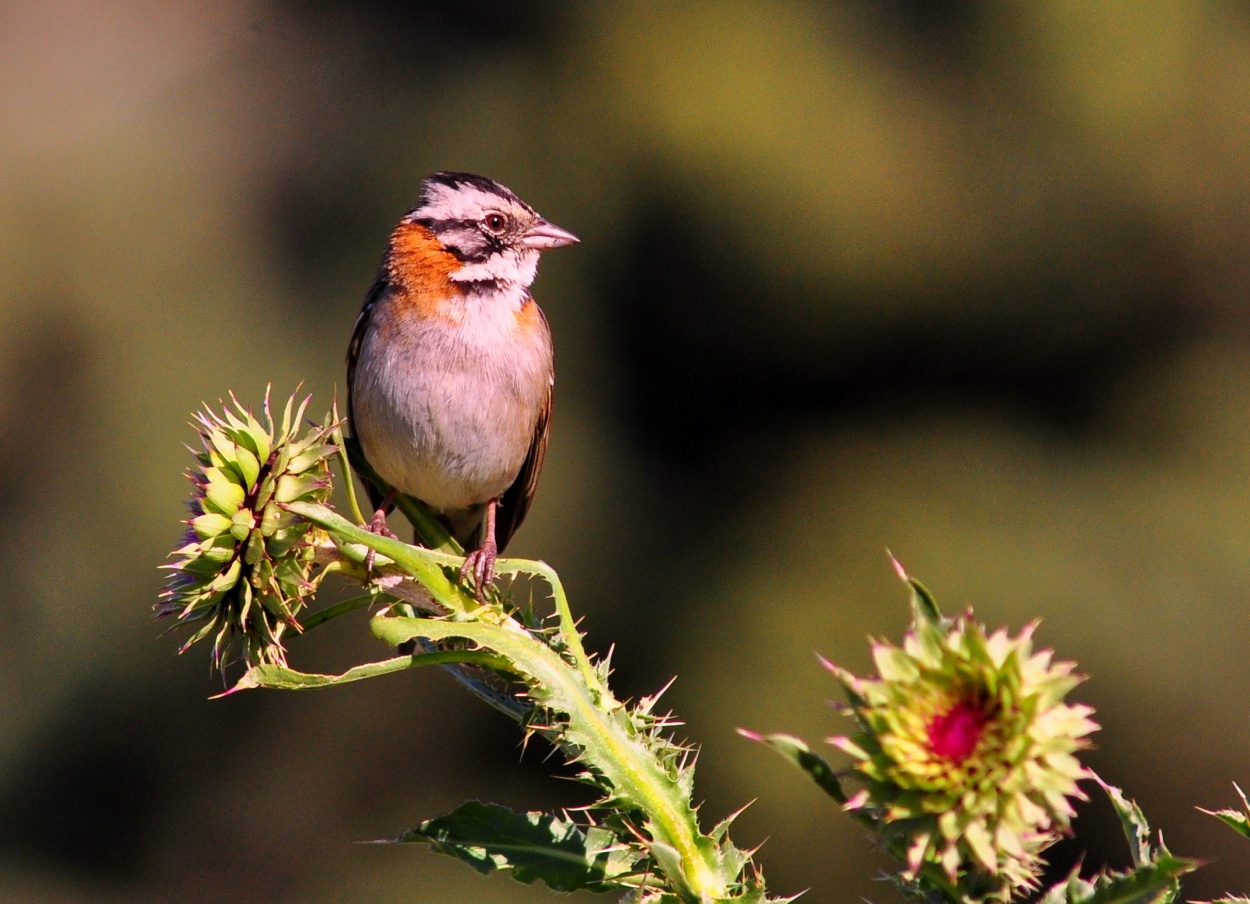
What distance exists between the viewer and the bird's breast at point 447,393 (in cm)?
411

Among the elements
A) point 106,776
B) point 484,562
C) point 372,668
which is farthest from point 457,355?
point 106,776

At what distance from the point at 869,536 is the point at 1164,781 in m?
3.24

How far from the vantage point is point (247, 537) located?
223cm

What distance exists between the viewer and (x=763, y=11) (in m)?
14.2

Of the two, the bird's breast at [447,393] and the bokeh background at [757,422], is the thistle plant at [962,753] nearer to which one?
the bird's breast at [447,393]

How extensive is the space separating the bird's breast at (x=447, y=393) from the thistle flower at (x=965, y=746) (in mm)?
2746

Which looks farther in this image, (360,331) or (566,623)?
(360,331)

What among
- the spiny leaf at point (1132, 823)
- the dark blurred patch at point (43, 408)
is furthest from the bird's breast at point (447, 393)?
the dark blurred patch at point (43, 408)

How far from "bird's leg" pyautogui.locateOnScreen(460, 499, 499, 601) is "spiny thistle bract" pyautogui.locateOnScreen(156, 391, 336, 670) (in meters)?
0.27

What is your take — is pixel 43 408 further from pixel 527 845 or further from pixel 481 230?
pixel 527 845

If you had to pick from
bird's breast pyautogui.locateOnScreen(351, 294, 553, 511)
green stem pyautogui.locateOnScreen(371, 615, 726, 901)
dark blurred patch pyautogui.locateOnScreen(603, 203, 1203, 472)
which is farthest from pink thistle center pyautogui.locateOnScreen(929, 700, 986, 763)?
dark blurred patch pyautogui.locateOnScreen(603, 203, 1203, 472)

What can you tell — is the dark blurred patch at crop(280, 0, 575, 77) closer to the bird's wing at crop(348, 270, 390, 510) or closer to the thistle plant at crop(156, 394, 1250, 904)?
the bird's wing at crop(348, 270, 390, 510)

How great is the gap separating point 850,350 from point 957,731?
12257mm

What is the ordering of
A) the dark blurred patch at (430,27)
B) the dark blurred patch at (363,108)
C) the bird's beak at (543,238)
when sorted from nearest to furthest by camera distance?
1. the bird's beak at (543,238)
2. the dark blurred patch at (363,108)
3. the dark blurred patch at (430,27)
